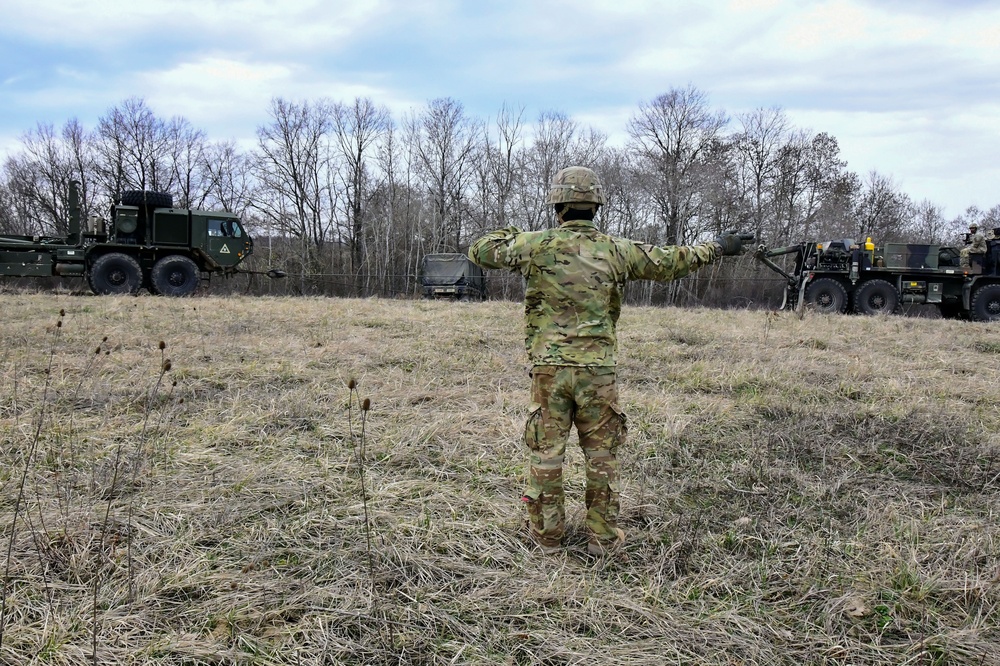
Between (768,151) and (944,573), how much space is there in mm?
37016

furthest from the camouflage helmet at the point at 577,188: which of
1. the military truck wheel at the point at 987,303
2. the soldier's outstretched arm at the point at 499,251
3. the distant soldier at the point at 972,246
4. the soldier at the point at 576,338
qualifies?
the distant soldier at the point at 972,246

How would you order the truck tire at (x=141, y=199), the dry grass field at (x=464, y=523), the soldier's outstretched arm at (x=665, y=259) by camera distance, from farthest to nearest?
the truck tire at (x=141, y=199), the soldier's outstretched arm at (x=665, y=259), the dry grass field at (x=464, y=523)

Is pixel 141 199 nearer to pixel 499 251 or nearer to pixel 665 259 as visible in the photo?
pixel 499 251

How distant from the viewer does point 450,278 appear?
2094 centimetres

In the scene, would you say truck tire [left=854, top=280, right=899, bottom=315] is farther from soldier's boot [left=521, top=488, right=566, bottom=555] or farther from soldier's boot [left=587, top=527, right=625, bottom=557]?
soldier's boot [left=521, top=488, right=566, bottom=555]

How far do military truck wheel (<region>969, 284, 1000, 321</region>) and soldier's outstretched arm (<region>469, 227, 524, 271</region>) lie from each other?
17.3m

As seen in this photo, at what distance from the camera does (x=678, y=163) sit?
34312 millimetres

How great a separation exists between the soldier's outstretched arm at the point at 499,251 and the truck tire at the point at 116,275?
15466mm

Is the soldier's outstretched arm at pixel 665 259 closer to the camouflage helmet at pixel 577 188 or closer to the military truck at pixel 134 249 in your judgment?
the camouflage helmet at pixel 577 188

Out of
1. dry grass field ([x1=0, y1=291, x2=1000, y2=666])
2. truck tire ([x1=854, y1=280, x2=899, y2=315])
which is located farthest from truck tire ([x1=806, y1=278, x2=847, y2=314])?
dry grass field ([x1=0, y1=291, x2=1000, y2=666])

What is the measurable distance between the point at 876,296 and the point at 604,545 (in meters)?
16.1

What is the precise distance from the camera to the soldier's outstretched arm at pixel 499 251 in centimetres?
294

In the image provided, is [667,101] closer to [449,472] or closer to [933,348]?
[933,348]

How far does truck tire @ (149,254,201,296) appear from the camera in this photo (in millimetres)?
16219
